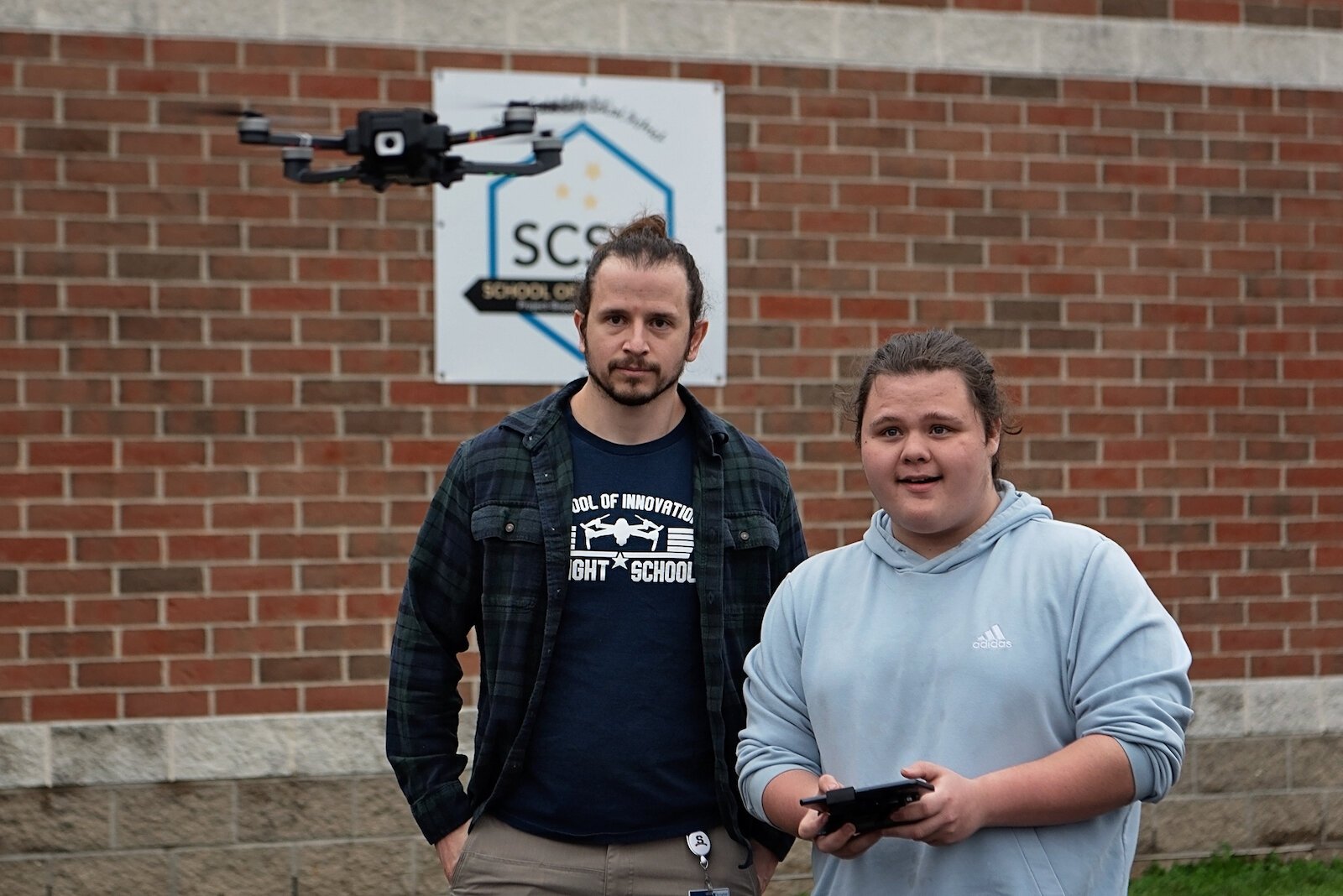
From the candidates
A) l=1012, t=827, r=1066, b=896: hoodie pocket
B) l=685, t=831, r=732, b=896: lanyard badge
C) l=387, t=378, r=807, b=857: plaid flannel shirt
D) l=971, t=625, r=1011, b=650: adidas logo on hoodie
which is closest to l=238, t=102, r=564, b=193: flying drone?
l=387, t=378, r=807, b=857: plaid flannel shirt

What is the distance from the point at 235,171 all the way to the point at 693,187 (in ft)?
5.64

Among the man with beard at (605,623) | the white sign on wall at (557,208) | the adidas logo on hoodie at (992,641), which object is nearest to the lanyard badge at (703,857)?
the man with beard at (605,623)

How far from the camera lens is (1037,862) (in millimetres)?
2393

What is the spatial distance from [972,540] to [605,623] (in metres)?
0.91

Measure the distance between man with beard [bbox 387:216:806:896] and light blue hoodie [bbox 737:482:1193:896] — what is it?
581 millimetres

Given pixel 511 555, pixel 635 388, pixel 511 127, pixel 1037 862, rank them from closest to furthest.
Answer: pixel 1037 862 < pixel 635 388 < pixel 511 555 < pixel 511 127

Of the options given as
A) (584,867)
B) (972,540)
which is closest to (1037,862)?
(972,540)

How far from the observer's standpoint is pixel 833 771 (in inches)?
101

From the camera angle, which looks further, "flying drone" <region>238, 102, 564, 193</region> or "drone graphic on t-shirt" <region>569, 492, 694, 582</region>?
"flying drone" <region>238, 102, 564, 193</region>

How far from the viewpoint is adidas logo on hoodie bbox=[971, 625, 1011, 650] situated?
7.97 feet

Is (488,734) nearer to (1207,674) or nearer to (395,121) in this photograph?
(395,121)

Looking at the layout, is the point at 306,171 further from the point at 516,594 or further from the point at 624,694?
the point at 624,694

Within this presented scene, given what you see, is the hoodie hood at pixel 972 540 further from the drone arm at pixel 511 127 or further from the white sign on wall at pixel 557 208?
the white sign on wall at pixel 557 208

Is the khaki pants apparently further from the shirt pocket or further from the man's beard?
the man's beard
